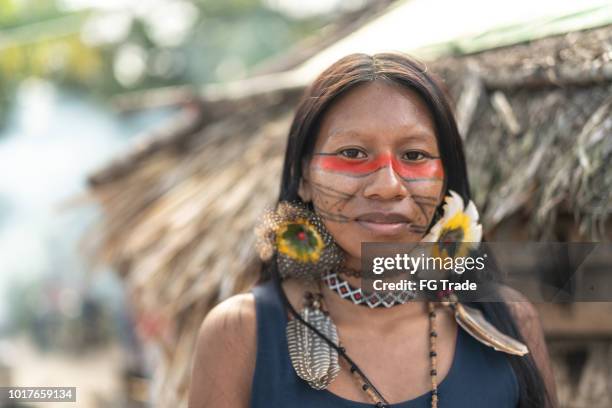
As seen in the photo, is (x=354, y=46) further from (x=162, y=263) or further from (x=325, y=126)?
(x=325, y=126)

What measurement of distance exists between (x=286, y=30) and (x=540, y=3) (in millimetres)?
18741

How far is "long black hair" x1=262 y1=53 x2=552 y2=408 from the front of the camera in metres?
1.76

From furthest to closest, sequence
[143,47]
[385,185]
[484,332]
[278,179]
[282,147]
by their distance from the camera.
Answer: [143,47]
[282,147]
[278,179]
[484,332]
[385,185]

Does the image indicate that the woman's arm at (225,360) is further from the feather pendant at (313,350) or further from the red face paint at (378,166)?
the red face paint at (378,166)

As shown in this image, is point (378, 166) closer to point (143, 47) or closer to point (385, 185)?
point (385, 185)

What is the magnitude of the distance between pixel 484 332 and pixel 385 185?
0.45 metres

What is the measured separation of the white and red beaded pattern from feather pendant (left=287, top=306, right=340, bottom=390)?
0.23 feet

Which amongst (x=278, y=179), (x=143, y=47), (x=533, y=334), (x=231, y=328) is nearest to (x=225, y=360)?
(x=231, y=328)

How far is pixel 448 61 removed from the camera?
3.34 m

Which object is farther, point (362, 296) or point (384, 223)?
point (362, 296)

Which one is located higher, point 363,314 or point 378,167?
point 378,167

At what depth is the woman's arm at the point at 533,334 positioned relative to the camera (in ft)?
6.21

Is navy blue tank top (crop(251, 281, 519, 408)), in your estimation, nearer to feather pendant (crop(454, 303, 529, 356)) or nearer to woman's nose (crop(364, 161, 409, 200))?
feather pendant (crop(454, 303, 529, 356))

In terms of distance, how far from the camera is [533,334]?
1929 mm
